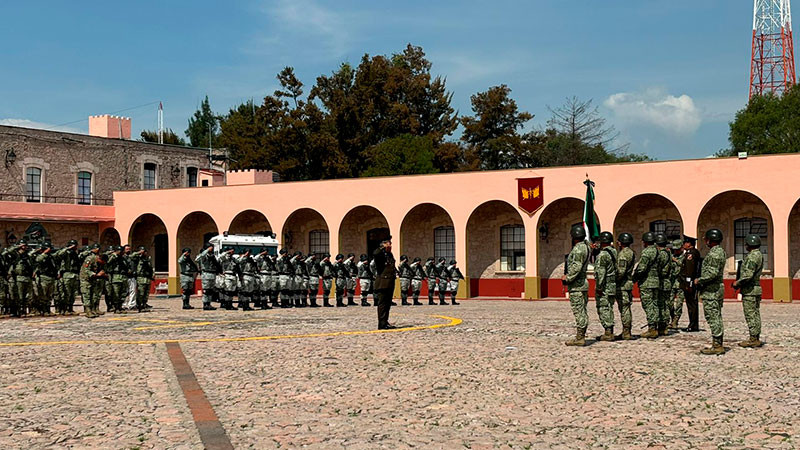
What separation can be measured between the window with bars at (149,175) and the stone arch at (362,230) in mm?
13208

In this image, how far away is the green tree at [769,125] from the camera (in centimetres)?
5188

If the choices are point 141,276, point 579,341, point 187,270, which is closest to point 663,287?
point 579,341

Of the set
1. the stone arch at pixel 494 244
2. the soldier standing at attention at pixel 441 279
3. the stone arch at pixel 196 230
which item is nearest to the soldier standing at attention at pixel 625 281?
the soldier standing at attention at pixel 441 279

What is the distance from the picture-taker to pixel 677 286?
15.4 m

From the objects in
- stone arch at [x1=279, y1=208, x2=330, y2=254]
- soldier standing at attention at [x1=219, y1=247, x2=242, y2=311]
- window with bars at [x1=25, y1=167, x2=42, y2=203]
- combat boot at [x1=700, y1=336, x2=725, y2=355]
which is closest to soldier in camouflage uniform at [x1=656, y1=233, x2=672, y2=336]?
combat boot at [x1=700, y1=336, x2=725, y2=355]

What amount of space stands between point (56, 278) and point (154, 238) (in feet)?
64.9

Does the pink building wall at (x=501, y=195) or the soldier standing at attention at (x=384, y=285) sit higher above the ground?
the pink building wall at (x=501, y=195)

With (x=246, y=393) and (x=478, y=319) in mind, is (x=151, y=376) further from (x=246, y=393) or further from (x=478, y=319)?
(x=478, y=319)

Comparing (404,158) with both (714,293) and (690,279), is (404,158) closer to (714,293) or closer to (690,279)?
(690,279)

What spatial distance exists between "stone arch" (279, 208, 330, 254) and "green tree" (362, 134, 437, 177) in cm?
1058

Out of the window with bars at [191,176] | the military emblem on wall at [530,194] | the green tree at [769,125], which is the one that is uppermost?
the green tree at [769,125]

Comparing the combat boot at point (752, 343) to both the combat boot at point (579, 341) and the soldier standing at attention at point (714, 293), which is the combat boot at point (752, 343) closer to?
the soldier standing at attention at point (714, 293)

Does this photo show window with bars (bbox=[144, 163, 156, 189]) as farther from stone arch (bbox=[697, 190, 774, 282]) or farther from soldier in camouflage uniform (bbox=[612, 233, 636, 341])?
soldier in camouflage uniform (bbox=[612, 233, 636, 341])

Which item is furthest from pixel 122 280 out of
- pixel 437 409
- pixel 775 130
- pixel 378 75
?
pixel 775 130
